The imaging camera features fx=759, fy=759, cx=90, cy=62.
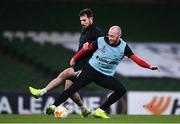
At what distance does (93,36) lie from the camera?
13531 millimetres

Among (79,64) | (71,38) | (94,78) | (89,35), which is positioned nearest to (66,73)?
(79,64)

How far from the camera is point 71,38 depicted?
24234mm

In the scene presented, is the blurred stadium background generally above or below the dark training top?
below

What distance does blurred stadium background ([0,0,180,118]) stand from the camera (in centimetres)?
2280

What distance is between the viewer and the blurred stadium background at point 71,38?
74.8 feet

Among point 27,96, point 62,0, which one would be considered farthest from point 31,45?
point 27,96

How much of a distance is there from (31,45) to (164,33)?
4.58m

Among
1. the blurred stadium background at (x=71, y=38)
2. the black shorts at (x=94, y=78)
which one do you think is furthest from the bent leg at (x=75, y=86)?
the blurred stadium background at (x=71, y=38)

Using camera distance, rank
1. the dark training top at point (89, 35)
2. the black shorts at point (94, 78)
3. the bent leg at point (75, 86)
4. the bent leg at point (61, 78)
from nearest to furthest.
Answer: the bent leg at point (75, 86), the black shorts at point (94, 78), the bent leg at point (61, 78), the dark training top at point (89, 35)

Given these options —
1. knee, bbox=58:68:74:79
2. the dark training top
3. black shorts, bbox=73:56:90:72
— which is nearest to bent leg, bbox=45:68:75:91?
knee, bbox=58:68:74:79

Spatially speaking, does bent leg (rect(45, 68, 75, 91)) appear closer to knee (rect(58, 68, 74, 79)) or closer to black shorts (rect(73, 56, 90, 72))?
knee (rect(58, 68, 74, 79))

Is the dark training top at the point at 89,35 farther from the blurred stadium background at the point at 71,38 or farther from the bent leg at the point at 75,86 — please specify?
the blurred stadium background at the point at 71,38

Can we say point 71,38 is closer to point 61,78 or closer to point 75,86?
point 61,78

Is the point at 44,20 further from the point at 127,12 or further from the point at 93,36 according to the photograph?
the point at 93,36
